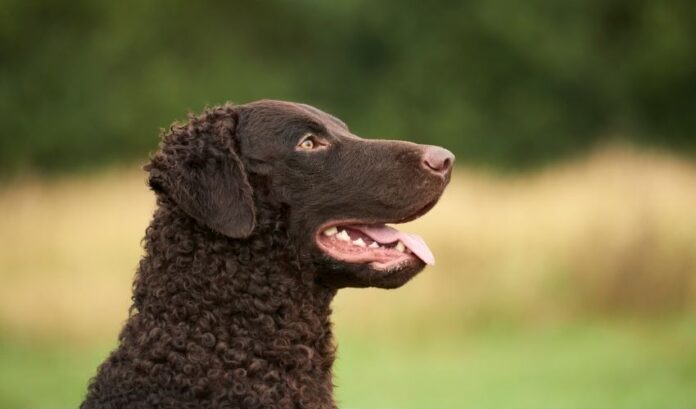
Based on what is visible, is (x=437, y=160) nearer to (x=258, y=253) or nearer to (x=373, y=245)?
(x=373, y=245)

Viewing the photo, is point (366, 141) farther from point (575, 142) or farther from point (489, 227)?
point (575, 142)

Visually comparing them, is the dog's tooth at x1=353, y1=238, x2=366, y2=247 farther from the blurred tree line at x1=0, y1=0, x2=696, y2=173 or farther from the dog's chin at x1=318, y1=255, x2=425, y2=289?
the blurred tree line at x1=0, y1=0, x2=696, y2=173

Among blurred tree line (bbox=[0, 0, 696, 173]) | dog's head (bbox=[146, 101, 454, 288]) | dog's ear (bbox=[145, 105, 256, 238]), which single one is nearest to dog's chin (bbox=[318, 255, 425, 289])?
dog's head (bbox=[146, 101, 454, 288])

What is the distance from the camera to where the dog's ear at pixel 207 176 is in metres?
3.69

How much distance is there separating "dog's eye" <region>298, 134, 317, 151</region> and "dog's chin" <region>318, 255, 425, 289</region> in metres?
0.42

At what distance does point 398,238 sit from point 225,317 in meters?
Answer: 0.68

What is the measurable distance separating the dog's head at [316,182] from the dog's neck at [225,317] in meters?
0.10

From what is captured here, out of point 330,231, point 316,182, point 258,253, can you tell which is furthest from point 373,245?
point 258,253

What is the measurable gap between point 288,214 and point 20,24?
1683 centimetres

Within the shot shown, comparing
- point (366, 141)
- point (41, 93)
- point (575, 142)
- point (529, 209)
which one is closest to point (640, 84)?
point (575, 142)

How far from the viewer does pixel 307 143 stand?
13.0 ft

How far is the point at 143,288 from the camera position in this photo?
12.5ft

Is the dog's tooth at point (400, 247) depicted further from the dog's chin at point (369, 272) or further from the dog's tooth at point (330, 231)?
the dog's tooth at point (330, 231)

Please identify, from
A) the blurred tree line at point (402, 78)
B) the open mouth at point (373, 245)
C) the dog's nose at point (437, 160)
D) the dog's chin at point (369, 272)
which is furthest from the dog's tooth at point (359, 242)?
the blurred tree line at point (402, 78)
